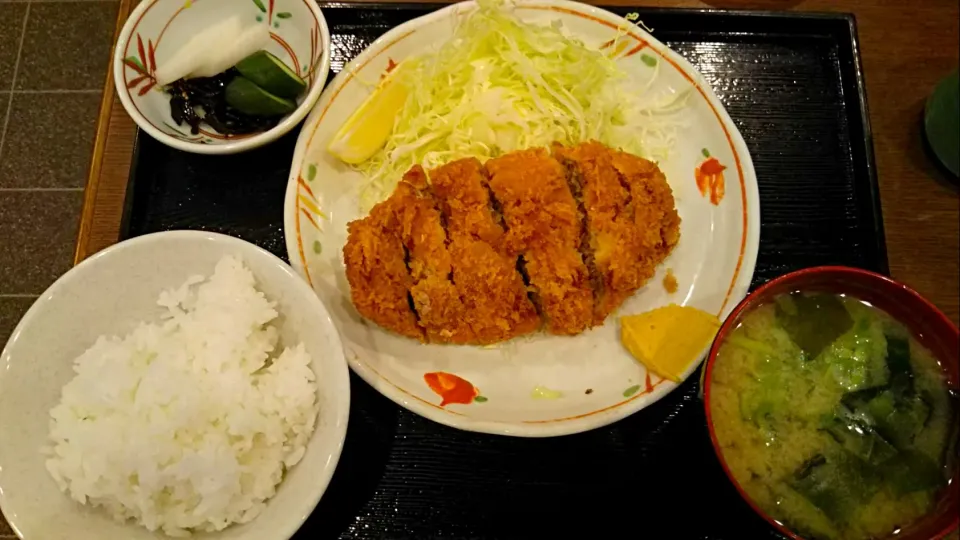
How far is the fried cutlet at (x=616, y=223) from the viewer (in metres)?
1.94

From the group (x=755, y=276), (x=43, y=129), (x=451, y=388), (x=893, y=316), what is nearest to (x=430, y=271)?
(x=451, y=388)

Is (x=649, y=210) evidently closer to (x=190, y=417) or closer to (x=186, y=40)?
(x=190, y=417)

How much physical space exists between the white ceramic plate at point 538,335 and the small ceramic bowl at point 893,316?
323 millimetres

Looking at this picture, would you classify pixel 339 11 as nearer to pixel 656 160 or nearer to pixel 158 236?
pixel 158 236

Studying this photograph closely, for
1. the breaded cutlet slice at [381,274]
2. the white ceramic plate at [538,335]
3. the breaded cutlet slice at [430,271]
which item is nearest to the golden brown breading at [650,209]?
the white ceramic plate at [538,335]

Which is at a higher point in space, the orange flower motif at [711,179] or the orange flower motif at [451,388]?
the orange flower motif at [711,179]

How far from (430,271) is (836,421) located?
3.74 feet

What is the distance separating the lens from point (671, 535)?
1.87 m

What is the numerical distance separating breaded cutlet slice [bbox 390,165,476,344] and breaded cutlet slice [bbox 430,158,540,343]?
27mm

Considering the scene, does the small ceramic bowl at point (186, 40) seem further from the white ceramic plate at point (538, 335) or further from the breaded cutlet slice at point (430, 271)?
the breaded cutlet slice at point (430, 271)

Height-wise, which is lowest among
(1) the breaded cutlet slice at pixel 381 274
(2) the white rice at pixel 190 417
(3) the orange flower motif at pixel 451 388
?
(3) the orange flower motif at pixel 451 388

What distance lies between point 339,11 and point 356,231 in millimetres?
993

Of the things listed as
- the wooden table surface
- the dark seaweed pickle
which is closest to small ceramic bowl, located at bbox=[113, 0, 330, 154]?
the dark seaweed pickle

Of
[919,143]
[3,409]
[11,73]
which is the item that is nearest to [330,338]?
[3,409]
